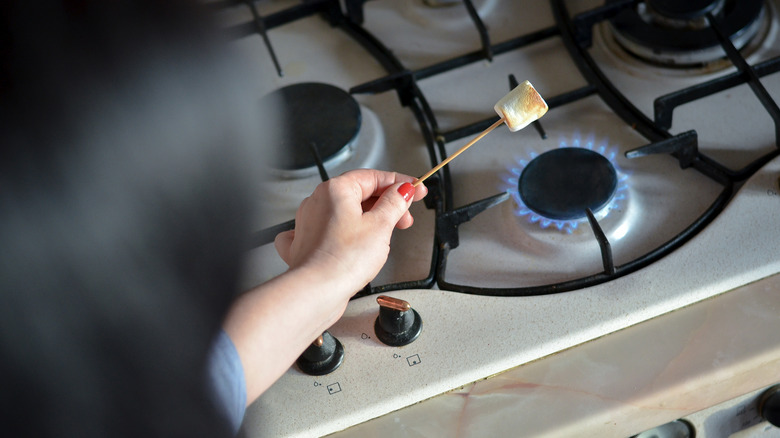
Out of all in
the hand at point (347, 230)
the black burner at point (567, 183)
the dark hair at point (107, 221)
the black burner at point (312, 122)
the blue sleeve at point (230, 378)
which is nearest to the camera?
the dark hair at point (107, 221)

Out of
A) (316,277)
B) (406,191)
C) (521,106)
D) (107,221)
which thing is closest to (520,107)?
(521,106)

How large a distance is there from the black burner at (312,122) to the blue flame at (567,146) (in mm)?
159

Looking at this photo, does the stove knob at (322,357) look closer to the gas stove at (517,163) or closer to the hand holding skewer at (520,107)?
the gas stove at (517,163)

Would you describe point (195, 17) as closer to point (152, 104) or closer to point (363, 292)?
point (152, 104)

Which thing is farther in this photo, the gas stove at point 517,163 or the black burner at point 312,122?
the black burner at point 312,122

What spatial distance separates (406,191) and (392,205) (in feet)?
0.07

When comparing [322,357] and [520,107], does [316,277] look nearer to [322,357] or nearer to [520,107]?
[322,357]

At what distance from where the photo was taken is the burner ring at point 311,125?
2.43ft

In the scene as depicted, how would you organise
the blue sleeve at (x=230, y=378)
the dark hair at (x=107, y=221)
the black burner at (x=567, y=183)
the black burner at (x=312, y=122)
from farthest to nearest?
the black burner at (x=312, y=122) → the black burner at (x=567, y=183) → the blue sleeve at (x=230, y=378) → the dark hair at (x=107, y=221)

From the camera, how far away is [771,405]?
1.94 ft

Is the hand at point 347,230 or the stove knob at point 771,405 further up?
the hand at point 347,230

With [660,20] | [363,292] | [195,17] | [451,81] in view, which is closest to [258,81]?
[451,81]

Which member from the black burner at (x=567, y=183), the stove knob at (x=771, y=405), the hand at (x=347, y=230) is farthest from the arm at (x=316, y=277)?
the stove knob at (x=771, y=405)

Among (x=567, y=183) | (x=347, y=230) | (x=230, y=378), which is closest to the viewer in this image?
(x=230, y=378)
